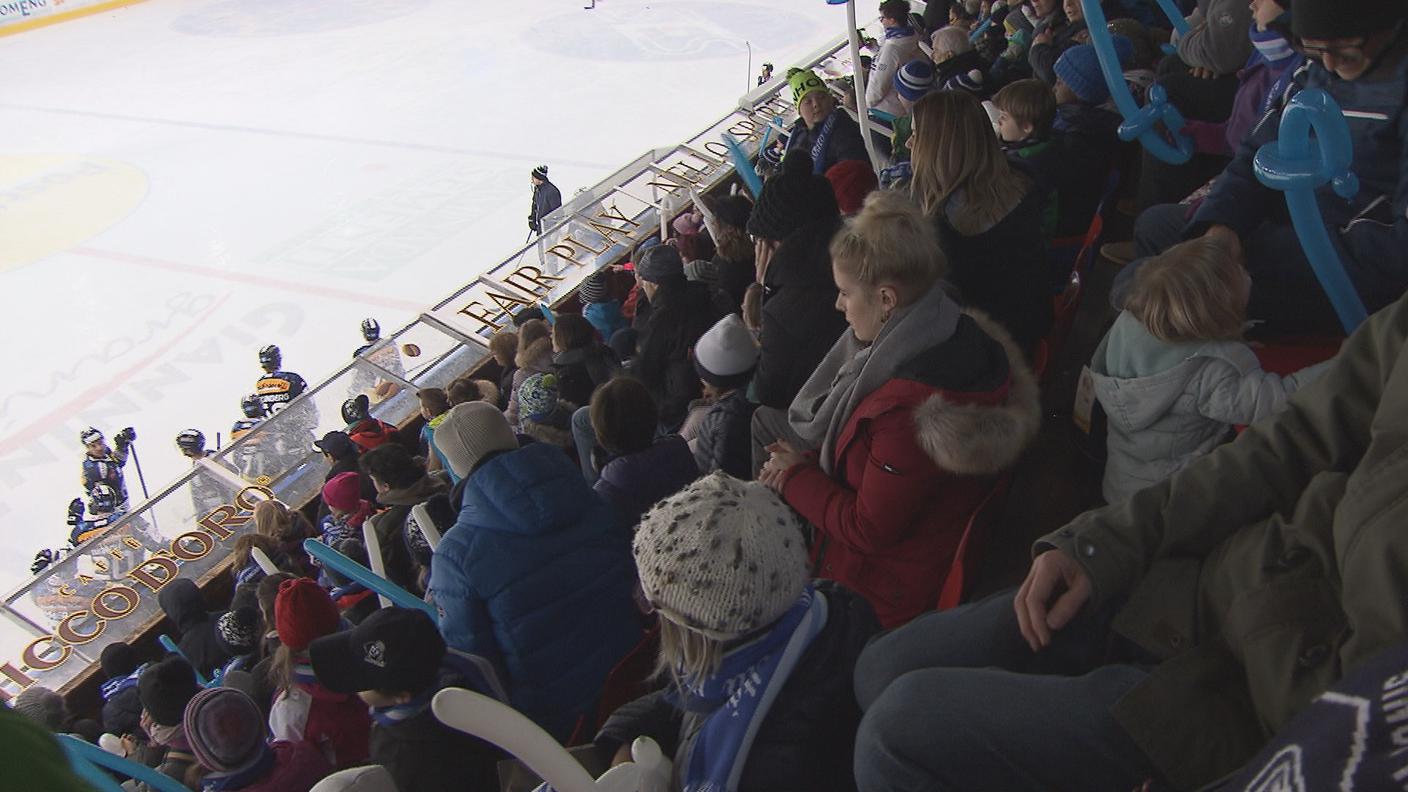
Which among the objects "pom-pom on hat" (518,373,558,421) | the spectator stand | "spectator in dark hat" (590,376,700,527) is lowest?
the spectator stand

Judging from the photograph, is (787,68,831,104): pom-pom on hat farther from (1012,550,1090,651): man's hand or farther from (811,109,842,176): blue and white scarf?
(1012,550,1090,651): man's hand

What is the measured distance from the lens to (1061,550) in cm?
105

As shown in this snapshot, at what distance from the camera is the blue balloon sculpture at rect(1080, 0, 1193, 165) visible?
256 centimetres

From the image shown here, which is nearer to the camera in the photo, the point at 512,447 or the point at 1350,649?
the point at 1350,649

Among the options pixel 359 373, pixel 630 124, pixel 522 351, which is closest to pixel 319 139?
pixel 630 124

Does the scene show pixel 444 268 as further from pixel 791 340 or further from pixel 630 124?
pixel 791 340

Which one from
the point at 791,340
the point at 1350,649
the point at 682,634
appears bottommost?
the point at 791,340

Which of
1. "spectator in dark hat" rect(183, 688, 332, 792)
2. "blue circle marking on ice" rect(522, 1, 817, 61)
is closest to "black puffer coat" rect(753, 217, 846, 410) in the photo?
"spectator in dark hat" rect(183, 688, 332, 792)

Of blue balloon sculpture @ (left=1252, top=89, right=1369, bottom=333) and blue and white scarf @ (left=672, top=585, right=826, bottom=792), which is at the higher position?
blue balloon sculpture @ (left=1252, top=89, right=1369, bottom=333)

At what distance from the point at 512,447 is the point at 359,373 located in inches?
113

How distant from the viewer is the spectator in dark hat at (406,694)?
1.47 metres

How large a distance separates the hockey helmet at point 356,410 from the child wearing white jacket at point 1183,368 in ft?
11.0

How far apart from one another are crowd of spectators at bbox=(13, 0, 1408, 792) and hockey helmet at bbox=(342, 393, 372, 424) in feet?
2.58

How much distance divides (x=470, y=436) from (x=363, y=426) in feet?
6.89
